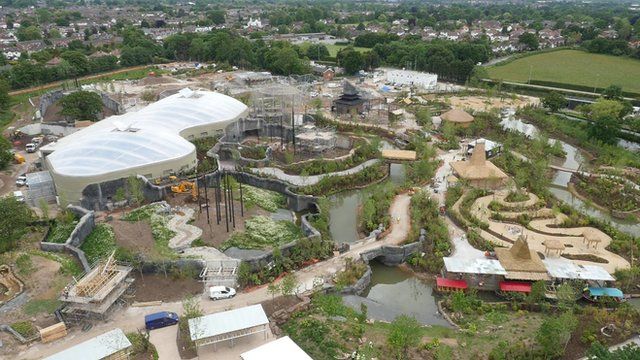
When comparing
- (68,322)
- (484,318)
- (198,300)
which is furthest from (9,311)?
(484,318)

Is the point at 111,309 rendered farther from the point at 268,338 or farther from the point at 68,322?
the point at 268,338

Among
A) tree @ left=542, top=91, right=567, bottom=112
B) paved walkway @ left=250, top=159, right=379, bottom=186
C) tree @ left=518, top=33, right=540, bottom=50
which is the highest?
tree @ left=518, top=33, right=540, bottom=50

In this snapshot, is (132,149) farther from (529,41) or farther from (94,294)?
(529,41)

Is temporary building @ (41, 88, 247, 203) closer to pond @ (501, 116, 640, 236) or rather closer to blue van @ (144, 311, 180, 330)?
blue van @ (144, 311, 180, 330)

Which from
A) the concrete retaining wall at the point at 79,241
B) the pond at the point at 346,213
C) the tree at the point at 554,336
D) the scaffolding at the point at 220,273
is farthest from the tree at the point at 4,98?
the tree at the point at 554,336

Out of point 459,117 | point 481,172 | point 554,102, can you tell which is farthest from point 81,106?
point 554,102

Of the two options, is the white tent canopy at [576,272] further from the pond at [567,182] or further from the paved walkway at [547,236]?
the pond at [567,182]

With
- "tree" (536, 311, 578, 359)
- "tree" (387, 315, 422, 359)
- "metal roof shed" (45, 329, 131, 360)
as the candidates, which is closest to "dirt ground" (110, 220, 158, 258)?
"metal roof shed" (45, 329, 131, 360)
